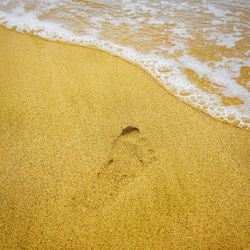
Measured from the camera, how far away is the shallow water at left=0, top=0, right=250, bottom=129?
8.01 feet

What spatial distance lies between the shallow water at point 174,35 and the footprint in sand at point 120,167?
2.56ft

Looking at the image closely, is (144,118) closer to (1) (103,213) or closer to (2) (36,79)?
(1) (103,213)

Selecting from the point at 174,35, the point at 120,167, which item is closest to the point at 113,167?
the point at 120,167

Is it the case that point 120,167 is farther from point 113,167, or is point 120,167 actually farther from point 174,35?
point 174,35

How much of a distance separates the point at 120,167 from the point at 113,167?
6cm

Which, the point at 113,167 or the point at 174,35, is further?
the point at 174,35

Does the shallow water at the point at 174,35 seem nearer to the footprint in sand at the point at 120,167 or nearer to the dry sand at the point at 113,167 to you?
the dry sand at the point at 113,167

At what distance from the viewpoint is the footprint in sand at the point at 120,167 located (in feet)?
5.40

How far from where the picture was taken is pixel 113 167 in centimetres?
178

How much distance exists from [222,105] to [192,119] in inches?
14.9

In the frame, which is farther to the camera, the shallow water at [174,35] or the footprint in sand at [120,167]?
the shallow water at [174,35]

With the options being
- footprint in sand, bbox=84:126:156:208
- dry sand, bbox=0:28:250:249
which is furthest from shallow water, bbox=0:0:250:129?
footprint in sand, bbox=84:126:156:208

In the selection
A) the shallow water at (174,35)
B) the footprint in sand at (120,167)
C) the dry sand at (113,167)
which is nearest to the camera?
the dry sand at (113,167)

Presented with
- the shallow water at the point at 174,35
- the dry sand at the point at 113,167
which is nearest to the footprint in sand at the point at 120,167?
the dry sand at the point at 113,167
